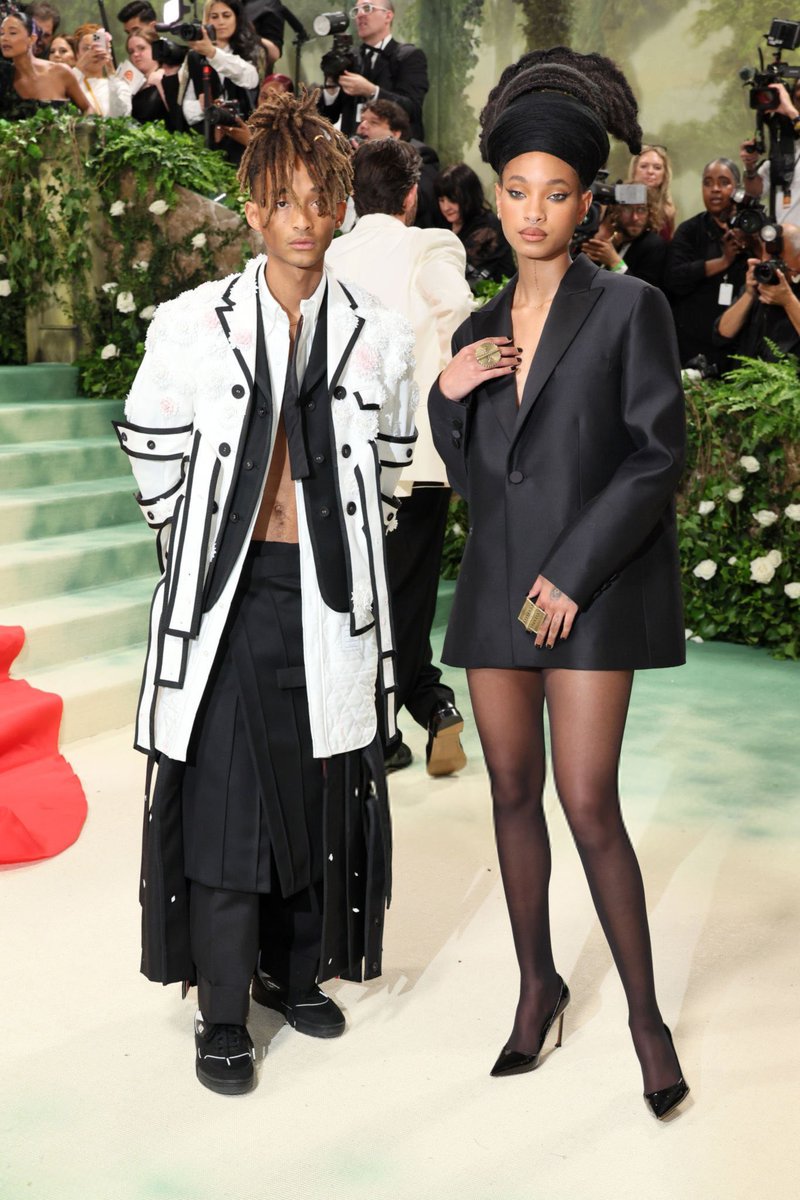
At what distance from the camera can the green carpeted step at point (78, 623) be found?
16.4 ft

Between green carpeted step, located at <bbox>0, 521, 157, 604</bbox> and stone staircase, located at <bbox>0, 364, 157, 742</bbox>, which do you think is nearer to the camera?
stone staircase, located at <bbox>0, 364, 157, 742</bbox>

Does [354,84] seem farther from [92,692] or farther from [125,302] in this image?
[92,692]

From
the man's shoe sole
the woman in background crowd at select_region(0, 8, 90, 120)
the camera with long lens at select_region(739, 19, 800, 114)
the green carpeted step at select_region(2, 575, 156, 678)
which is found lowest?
the man's shoe sole

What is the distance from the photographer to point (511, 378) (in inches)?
101

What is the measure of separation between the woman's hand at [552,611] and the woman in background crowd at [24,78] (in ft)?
20.2

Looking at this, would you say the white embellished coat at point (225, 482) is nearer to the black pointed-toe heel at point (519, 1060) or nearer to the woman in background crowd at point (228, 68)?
the black pointed-toe heel at point (519, 1060)

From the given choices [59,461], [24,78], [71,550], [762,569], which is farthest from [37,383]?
[762,569]

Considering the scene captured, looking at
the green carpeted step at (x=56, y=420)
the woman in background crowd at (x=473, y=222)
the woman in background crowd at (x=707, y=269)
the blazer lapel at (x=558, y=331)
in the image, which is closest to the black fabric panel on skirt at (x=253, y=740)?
the blazer lapel at (x=558, y=331)

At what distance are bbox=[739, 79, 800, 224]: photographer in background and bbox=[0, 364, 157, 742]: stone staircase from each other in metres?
3.05

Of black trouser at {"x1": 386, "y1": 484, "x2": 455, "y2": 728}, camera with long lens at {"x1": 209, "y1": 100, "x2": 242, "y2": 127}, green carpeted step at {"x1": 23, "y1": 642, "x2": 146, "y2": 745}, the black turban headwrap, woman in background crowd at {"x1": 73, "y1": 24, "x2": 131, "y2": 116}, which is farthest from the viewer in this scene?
woman in background crowd at {"x1": 73, "y1": 24, "x2": 131, "y2": 116}

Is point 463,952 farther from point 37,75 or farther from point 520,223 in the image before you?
point 37,75

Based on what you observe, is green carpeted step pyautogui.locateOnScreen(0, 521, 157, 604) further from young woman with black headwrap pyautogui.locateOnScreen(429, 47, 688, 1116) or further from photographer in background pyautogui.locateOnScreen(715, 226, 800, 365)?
young woman with black headwrap pyautogui.locateOnScreen(429, 47, 688, 1116)

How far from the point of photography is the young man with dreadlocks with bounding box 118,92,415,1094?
2.61 meters

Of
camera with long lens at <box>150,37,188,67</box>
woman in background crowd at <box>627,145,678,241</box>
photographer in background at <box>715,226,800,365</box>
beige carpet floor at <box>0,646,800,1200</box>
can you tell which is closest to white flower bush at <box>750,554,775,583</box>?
photographer in background at <box>715,226,800,365</box>
